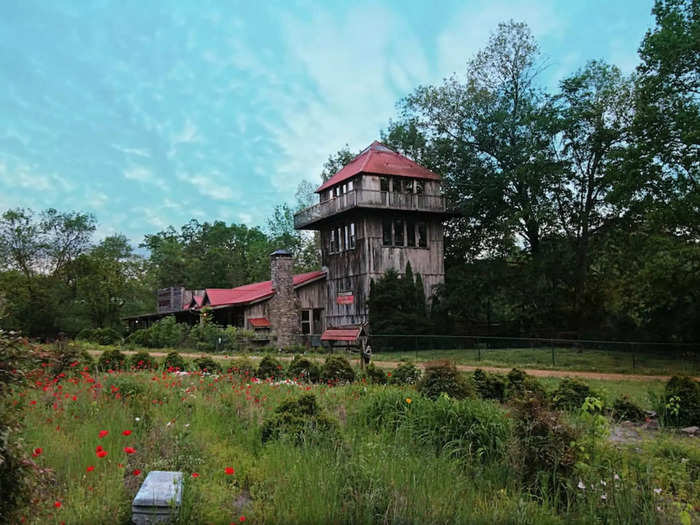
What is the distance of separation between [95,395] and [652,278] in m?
20.6

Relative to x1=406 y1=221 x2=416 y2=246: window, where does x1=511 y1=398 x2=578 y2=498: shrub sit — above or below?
below

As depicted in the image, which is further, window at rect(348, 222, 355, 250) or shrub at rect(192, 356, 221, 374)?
window at rect(348, 222, 355, 250)

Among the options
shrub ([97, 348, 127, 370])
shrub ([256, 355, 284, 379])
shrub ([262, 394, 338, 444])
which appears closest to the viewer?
shrub ([262, 394, 338, 444])

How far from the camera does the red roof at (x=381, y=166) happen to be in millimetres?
33781

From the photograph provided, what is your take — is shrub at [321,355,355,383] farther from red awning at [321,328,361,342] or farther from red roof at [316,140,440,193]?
red roof at [316,140,440,193]

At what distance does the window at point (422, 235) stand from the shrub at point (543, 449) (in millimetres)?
29072

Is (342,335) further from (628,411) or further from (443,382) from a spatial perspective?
(628,411)

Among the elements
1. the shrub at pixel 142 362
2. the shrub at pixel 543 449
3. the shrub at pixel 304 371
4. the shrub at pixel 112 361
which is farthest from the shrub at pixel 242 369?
the shrub at pixel 543 449

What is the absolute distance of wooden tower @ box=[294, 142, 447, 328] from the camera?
1304 inches

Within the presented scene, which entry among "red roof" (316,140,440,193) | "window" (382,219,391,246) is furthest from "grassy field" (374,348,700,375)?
"red roof" (316,140,440,193)

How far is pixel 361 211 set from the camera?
33.3m

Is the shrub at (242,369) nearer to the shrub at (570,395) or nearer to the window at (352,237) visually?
the shrub at (570,395)

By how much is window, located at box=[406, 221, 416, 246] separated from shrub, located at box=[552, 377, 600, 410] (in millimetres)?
24028

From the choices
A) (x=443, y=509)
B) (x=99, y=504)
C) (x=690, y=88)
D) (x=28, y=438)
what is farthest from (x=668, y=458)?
(x=690, y=88)
